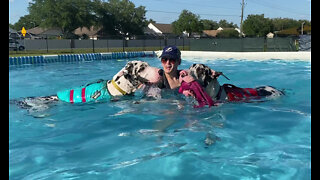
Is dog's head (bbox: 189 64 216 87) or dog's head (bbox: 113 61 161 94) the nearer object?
dog's head (bbox: 189 64 216 87)

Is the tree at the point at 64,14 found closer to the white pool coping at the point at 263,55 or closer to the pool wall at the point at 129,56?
the pool wall at the point at 129,56

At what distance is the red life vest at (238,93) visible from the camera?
5.36 m

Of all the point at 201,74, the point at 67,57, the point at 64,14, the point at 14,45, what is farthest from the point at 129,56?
the point at 64,14

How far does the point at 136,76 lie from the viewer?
192 inches

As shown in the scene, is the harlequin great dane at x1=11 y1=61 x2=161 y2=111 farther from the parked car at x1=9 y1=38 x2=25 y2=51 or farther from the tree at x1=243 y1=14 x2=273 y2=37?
the tree at x1=243 y1=14 x2=273 y2=37

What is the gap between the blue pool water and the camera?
115 inches

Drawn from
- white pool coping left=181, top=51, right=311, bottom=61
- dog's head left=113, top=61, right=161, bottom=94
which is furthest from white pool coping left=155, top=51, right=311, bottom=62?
dog's head left=113, top=61, right=161, bottom=94

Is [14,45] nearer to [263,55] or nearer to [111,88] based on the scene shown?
[263,55]

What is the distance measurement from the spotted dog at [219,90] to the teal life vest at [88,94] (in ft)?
5.62

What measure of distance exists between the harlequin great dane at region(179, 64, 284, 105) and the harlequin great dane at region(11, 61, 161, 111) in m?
0.57

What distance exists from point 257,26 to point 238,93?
6519 centimetres

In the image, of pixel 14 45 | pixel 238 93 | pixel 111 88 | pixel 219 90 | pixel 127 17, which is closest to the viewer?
pixel 219 90

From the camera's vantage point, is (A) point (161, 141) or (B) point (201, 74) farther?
(B) point (201, 74)
